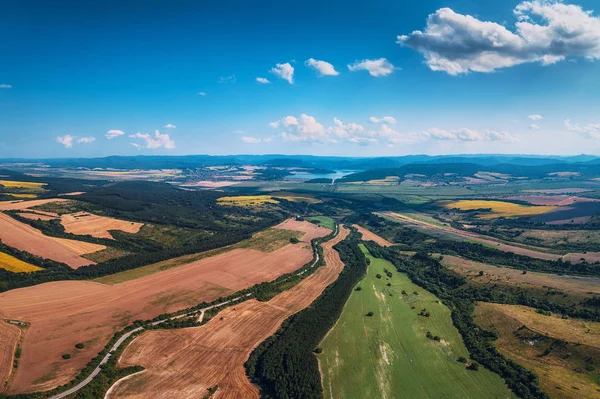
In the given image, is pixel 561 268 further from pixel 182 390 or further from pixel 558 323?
pixel 182 390

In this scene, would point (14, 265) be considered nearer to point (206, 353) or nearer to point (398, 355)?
point (206, 353)

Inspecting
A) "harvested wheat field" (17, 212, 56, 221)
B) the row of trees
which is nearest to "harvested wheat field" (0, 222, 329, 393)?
the row of trees

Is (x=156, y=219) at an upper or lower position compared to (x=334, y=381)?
upper

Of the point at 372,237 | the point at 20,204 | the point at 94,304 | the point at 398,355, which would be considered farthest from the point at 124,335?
the point at 20,204

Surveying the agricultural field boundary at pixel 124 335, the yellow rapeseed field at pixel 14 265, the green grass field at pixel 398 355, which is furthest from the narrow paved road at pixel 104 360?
the yellow rapeseed field at pixel 14 265

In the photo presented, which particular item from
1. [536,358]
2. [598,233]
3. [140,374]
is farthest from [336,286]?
[598,233]

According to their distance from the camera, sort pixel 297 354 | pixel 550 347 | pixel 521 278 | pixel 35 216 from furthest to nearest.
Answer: pixel 35 216 < pixel 521 278 < pixel 550 347 < pixel 297 354

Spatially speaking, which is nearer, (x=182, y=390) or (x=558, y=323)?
(x=182, y=390)

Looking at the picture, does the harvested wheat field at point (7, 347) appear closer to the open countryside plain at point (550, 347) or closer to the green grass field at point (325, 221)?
the open countryside plain at point (550, 347)
